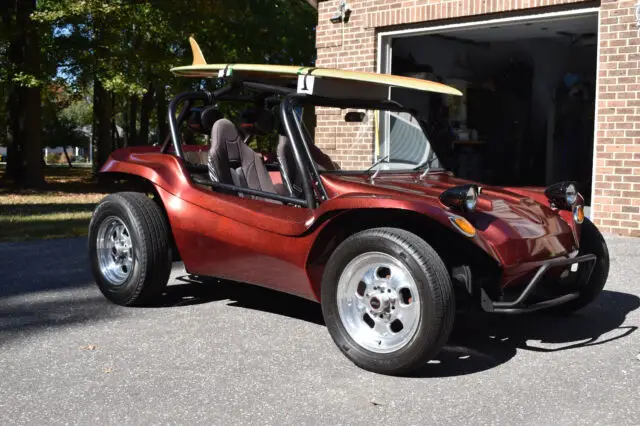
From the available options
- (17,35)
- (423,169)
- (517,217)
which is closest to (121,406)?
(517,217)

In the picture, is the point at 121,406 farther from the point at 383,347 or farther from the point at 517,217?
the point at 517,217

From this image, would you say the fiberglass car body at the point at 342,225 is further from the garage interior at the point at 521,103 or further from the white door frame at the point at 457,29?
the garage interior at the point at 521,103

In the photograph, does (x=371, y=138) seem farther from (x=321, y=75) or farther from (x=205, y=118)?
(x=205, y=118)

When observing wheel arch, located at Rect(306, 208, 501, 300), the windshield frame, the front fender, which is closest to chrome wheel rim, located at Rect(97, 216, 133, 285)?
the windshield frame

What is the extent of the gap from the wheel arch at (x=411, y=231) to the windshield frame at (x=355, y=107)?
50cm

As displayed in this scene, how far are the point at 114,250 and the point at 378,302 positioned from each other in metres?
2.42

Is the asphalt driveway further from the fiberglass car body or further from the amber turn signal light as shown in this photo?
the amber turn signal light

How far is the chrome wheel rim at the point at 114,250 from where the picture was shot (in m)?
5.43

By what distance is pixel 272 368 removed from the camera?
396cm

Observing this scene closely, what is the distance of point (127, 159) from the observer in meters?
5.65

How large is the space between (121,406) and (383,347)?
1.34 m

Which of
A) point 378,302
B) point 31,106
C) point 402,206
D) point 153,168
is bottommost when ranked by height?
point 378,302

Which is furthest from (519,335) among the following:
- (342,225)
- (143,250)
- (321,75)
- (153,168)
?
(153,168)

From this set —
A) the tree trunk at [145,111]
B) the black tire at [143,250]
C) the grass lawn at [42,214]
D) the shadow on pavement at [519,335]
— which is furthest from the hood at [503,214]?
the tree trunk at [145,111]
